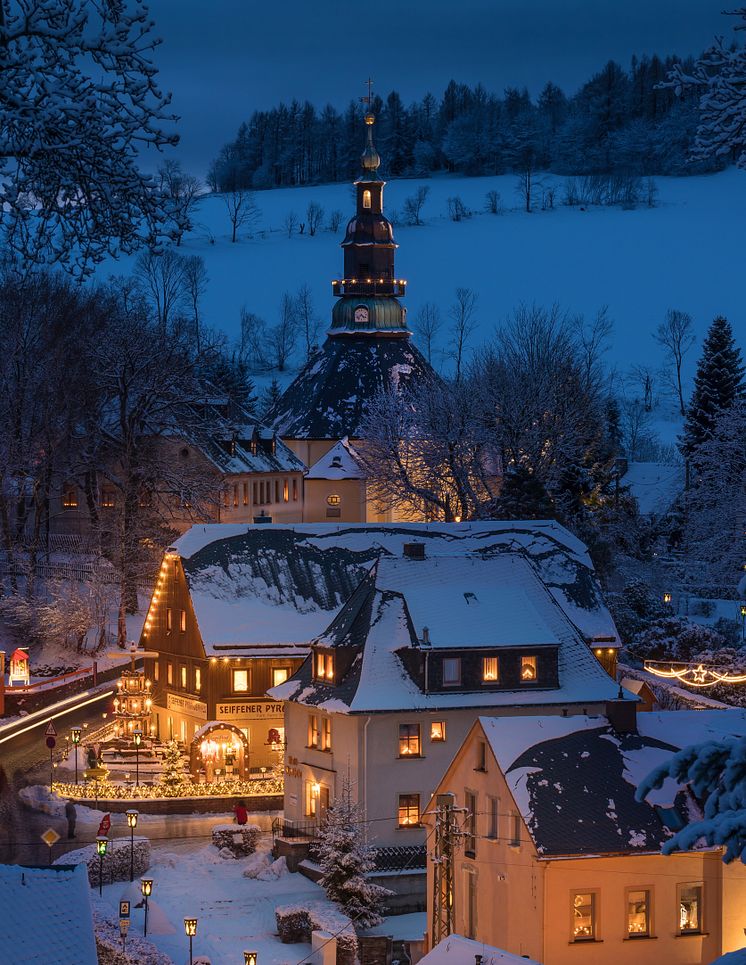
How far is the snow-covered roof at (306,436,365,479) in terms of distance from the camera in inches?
3644

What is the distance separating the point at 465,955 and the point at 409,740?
55.3 ft

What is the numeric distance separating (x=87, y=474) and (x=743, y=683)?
35.9 m

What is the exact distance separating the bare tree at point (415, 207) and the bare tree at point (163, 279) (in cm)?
4792

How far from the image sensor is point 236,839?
152ft

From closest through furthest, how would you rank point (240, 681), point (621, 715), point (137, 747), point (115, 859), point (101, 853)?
1. point (621, 715)
2. point (101, 853)
3. point (115, 859)
4. point (137, 747)
5. point (240, 681)

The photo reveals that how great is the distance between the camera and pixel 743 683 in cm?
5894

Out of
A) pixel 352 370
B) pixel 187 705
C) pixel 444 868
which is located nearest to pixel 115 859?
pixel 187 705

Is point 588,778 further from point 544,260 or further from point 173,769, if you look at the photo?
point 544,260

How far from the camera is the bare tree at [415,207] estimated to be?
190m

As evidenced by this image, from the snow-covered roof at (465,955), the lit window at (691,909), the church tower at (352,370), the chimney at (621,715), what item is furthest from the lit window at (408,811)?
the church tower at (352,370)

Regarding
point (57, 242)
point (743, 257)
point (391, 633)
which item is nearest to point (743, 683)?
point (391, 633)

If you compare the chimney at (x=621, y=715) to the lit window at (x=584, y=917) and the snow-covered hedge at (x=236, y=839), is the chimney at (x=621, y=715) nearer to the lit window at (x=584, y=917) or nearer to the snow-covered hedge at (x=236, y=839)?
the lit window at (x=584, y=917)

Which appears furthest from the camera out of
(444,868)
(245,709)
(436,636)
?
(245,709)

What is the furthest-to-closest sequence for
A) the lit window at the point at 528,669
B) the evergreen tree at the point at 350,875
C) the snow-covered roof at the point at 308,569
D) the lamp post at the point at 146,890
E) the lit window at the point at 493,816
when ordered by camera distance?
the snow-covered roof at the point at 308,569, the lit window at the point at 528,669, the evergreen tree at the point at 350,875, the lamp post at the point at 146,890, the lit window at the point at 493,816
